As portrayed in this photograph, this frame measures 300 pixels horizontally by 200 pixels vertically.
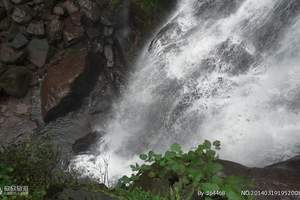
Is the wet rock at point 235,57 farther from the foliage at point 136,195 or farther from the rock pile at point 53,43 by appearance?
the foliage at point 136,195

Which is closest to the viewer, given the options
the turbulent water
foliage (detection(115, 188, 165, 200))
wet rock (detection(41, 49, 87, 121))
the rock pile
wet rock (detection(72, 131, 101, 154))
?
foliage (detection(115, 188, 165, 200))

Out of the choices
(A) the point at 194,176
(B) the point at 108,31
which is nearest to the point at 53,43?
(B) the point at 108,31

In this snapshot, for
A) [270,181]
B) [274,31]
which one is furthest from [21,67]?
[270,181]

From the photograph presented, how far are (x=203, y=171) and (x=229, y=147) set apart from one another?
3.12 meters

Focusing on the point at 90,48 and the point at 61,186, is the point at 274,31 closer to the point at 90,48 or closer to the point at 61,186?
the point at 90,48

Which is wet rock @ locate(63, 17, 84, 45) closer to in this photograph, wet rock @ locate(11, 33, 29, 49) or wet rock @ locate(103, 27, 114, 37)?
wet rock @ locate(103, 27, 114, 37)

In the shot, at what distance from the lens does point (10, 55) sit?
8289 millimetres

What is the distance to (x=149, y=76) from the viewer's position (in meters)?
8.19

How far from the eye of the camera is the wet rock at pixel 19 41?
8.28m

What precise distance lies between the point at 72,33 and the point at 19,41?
1.19 m

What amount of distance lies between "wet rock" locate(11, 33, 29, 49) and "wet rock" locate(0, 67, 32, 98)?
1.66 ft

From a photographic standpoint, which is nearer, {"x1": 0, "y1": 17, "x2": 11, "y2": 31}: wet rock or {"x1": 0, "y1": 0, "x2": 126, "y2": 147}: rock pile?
→ {"x1": 0, "y1": 0, "x2": 126, "y2": 147}: rock pile

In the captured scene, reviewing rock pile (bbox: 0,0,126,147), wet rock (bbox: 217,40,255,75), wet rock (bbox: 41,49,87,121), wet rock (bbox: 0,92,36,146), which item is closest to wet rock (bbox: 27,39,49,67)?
rock pile (bbox: 0,0,126,147)

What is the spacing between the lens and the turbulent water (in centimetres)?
589
